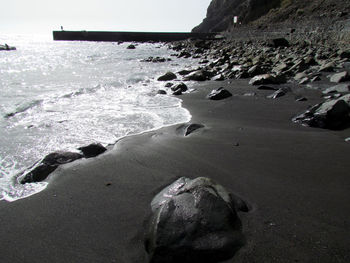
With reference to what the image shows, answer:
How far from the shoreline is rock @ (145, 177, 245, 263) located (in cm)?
8

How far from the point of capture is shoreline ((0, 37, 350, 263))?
4.67ft

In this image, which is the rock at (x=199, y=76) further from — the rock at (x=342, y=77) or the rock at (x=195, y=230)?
the rock at (x=195, y=230)

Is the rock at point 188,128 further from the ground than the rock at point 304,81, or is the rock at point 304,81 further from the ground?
the rock at point 304,81

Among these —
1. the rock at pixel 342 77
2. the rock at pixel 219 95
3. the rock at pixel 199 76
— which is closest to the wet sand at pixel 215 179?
the rock at pixel 219 95

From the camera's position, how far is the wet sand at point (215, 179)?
1422 mm

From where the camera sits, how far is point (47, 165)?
2.39 m

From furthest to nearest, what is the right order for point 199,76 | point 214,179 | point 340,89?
1. point 199,76
2. point 340,89
3. point 214,179

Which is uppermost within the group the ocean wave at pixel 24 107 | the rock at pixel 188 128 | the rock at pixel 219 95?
the rock at pixel 188 128

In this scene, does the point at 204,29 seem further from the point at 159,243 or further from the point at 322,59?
the point at 159,243

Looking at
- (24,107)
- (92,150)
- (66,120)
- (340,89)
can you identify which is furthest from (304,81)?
(24,107)

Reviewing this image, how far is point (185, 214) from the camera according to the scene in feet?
4.78

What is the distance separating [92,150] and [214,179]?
1.31 meters

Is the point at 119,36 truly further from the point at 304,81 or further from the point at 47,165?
the point at 47,165

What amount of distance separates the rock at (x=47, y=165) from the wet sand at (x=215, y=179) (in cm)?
8
